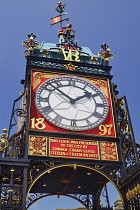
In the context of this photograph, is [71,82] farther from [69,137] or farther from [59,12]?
[59,12]

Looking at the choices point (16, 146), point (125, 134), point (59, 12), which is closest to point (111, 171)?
point (125, 134)

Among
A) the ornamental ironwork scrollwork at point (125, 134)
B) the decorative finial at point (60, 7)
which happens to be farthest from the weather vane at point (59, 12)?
the ornamental ironwork scrollwork at point (125, 134)

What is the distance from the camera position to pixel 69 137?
350 inches

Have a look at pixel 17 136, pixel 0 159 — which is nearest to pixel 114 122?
pixel 17 136

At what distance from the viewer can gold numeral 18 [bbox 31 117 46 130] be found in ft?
29.1

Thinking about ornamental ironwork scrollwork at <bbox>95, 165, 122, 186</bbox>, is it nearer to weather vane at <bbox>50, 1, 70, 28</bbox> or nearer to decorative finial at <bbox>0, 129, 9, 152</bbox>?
decorative finial at <bbox>0, 129, 9, 152</bbox>

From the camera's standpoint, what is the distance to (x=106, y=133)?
364 inches

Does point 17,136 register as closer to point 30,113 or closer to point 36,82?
point 30,113

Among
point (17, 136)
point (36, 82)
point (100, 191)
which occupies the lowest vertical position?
point (100, 191)

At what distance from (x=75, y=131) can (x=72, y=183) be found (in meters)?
2.21

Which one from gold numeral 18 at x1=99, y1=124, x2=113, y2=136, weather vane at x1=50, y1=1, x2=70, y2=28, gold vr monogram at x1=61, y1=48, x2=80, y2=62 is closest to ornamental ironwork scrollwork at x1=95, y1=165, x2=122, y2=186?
gold numeral 18 at x1=99, y1=124, x2=113, y2=136

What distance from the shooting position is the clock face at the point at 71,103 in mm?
9281

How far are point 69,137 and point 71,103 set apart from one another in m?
1.40

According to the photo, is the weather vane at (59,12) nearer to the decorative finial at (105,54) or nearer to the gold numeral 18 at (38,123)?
the decorative finial at (105,54)
